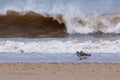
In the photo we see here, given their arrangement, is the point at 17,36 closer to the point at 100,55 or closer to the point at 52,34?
the point at 52,34

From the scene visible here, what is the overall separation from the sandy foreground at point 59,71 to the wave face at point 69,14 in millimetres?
5367

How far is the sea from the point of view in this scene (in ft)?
37.6

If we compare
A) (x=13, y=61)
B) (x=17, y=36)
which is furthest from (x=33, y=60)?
(x=17, y=36)

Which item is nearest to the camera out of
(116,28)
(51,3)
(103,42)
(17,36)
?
(103,42)

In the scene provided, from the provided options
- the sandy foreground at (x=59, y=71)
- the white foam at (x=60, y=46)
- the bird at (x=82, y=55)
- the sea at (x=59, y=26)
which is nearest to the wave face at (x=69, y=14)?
the sea at (x=59, y=26)

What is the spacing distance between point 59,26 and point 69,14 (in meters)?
0.54

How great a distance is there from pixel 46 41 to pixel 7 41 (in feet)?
3.24

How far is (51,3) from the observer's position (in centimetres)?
1595

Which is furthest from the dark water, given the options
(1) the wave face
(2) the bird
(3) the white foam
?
(2) the bird

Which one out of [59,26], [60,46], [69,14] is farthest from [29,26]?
[60,46]

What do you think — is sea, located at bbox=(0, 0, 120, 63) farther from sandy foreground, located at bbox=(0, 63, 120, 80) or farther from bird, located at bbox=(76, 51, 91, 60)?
sandy foreground, located at bbox=(0, 63, 120, 80)

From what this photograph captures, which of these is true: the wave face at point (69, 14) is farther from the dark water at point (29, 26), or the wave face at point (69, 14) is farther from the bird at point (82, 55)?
the bird at point (82, 55)

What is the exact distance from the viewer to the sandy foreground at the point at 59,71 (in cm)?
809

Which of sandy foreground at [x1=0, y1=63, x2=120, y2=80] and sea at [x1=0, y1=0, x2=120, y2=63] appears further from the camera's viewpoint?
sea at [x1=0, y1=0, x2=120, y2=63]
